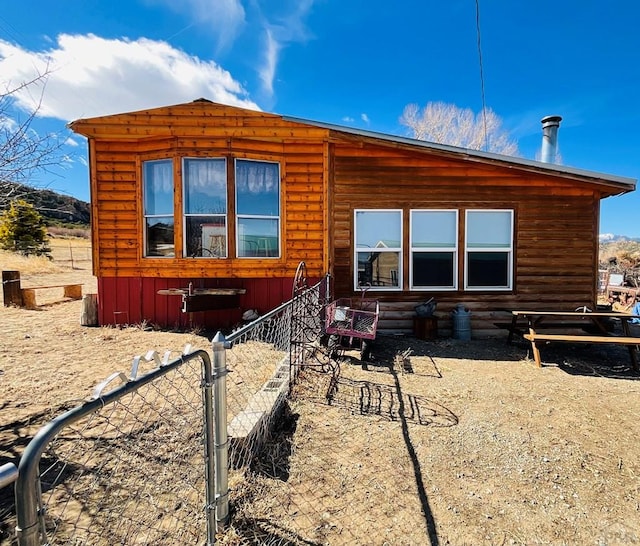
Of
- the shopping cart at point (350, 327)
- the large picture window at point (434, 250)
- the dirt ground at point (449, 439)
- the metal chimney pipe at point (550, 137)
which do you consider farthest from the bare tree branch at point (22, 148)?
the metal chimney pipe at point (550, 137)

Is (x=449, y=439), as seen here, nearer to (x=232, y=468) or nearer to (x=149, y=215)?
(x=232, y=468)

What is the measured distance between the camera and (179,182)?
21.5 feet

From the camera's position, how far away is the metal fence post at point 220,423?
1804mm

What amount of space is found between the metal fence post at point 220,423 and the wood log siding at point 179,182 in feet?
16.3

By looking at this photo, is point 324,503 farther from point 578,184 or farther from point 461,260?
point 578,184

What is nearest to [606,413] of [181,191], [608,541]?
[608,541]

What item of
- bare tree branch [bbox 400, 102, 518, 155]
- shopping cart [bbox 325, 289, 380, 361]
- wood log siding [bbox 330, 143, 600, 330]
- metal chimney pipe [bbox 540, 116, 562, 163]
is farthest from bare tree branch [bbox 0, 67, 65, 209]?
bare tree branch [bbox 400, 102, 518, 155]

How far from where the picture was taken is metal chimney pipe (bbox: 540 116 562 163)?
8320mm

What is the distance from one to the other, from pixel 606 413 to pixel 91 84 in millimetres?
7830

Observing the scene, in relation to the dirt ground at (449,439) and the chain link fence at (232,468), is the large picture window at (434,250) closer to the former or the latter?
the dirt ground at (449,439)

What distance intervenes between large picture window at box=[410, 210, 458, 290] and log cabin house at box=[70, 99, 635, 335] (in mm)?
28

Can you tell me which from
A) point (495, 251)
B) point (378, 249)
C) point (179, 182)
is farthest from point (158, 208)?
point (495, 251)

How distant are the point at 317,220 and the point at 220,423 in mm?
5255

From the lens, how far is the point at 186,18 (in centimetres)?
865
